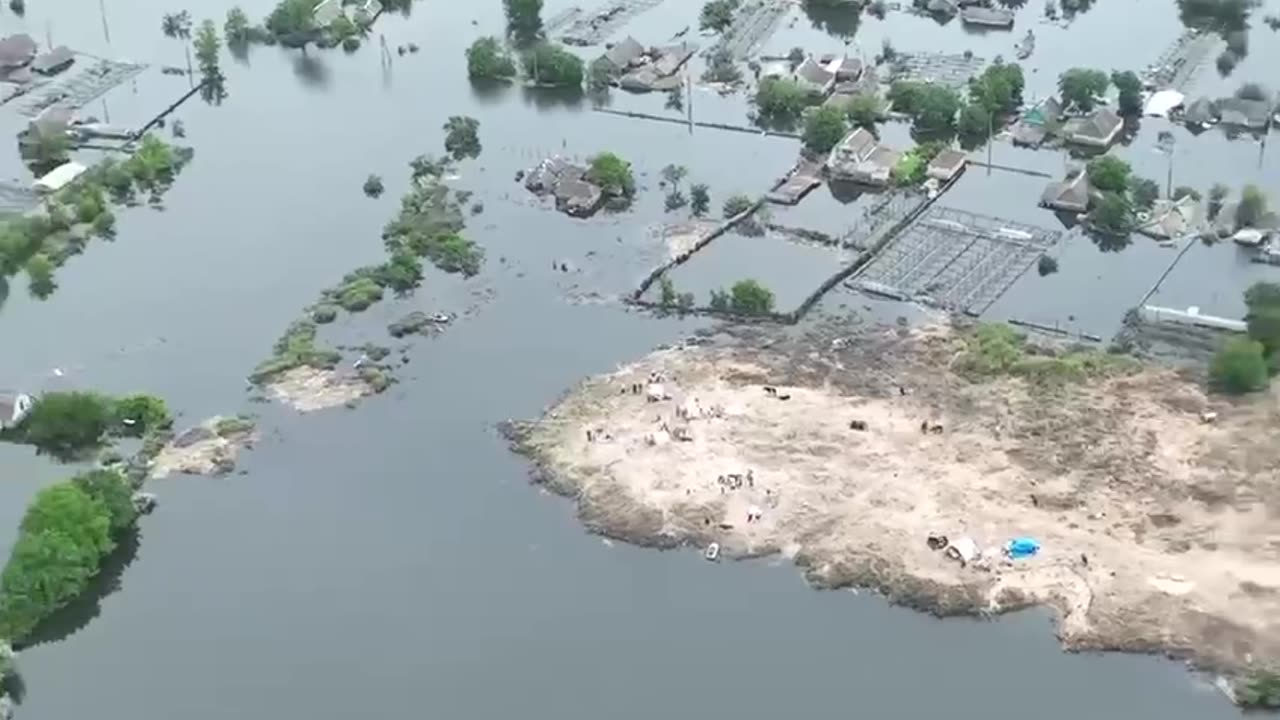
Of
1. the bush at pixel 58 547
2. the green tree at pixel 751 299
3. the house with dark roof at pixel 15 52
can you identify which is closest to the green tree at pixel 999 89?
the green tree at pixel 751 299

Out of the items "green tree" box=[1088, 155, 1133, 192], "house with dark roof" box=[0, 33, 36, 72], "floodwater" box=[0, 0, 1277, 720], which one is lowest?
"floodwater" box=[0, 0, 1277, 720]

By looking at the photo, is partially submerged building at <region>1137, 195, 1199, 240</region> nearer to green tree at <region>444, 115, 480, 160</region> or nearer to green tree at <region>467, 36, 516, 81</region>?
green tree at <region>444, 115, 480, 160</region>

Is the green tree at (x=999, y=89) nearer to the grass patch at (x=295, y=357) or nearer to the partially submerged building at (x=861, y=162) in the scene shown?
the partially submerged building at (x=861, y=162)

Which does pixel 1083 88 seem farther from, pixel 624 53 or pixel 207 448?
pixel 207 448

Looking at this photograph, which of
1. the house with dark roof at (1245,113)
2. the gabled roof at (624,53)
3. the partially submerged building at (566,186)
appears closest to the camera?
the partially submerged building at (566,186)

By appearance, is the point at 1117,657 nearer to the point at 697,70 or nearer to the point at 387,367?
the point at 387,367

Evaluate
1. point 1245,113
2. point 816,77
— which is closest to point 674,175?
point 816,77

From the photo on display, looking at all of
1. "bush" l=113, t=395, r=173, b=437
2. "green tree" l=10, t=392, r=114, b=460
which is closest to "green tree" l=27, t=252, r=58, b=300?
"green tree" l=10, t=392, r=114, b=460
